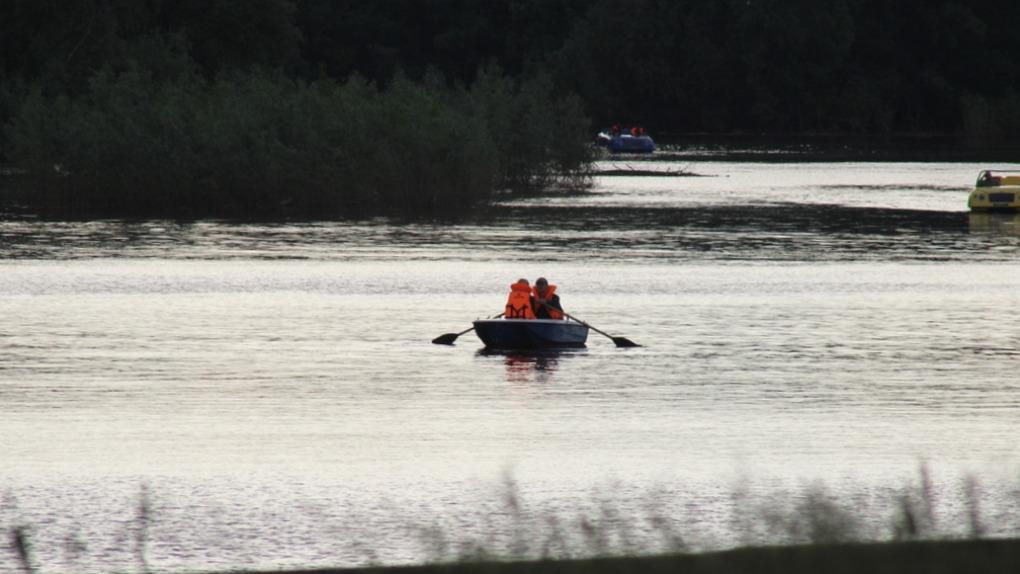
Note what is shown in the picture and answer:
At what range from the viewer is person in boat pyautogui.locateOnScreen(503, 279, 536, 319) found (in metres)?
33.0

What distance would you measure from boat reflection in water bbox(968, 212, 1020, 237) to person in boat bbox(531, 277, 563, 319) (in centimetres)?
3908

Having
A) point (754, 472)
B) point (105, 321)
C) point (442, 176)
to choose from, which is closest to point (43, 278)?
point (105, 321)

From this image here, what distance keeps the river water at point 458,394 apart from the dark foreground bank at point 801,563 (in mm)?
1042

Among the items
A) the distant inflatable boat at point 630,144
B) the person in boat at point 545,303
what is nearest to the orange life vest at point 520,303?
the person in boat at point 545,303

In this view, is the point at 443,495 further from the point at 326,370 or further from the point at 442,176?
the point at 442,176

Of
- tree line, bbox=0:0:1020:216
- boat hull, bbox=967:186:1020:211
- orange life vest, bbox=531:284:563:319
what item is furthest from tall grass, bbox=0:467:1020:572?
tree line, bbox=0:0:1020:216

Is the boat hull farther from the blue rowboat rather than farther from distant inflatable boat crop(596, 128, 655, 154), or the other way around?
distant inflatable boat crop(596, 128, 655, 154)

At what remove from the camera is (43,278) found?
48.9 metres

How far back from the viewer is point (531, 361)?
A: 32.8m

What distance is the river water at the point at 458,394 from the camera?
17562 millimetres

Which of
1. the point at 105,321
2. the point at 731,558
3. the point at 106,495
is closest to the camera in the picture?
the point at 731,558

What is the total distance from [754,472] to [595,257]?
3677 cm

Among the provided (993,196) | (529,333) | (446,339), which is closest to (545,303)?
(529,333)

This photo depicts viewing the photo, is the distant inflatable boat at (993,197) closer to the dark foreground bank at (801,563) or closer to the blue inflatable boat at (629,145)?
the dark foreground bank at (801,563)
